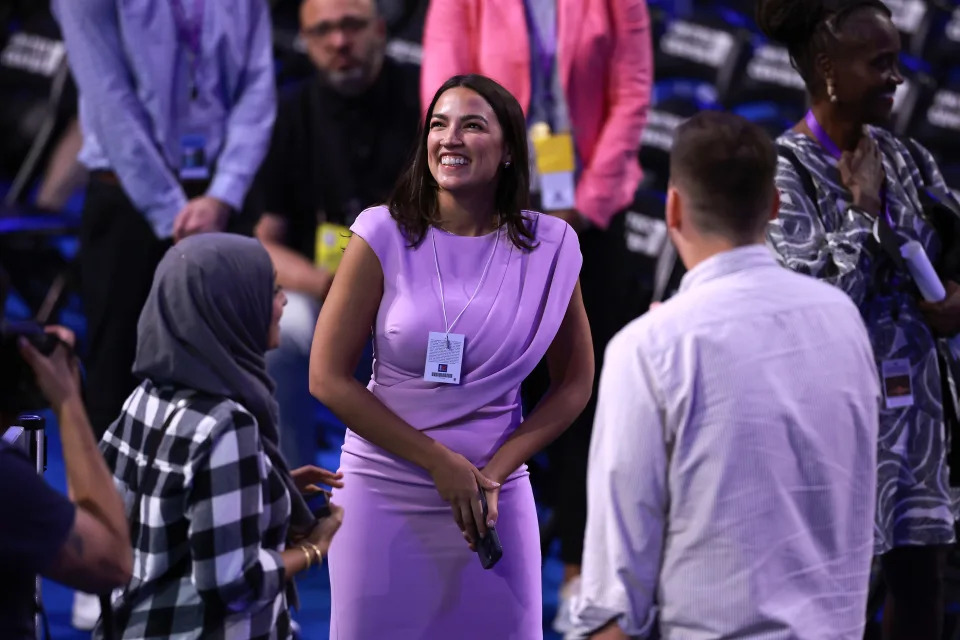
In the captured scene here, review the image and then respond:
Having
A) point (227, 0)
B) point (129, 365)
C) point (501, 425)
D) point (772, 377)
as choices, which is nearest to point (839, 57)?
point (501, 425)

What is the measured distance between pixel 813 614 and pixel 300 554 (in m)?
0.99

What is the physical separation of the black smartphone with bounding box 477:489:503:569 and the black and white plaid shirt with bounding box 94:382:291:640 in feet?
1.22

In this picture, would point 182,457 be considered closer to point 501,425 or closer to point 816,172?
point 501,425

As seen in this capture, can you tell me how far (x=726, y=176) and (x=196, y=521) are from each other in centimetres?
101

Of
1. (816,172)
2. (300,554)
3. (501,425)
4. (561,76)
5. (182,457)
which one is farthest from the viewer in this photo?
(561,76)

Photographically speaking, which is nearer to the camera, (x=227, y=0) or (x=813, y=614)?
(x=813, y=614)

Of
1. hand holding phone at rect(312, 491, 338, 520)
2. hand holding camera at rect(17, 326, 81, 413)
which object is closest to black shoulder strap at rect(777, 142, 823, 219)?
hand holding phone at rect(312, 491, 338, 520)

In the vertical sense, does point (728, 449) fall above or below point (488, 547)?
above

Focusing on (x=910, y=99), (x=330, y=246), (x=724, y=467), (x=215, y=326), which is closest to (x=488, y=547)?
(x=215, y=326)

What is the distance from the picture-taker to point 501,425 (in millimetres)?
2701

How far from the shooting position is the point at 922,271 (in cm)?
289

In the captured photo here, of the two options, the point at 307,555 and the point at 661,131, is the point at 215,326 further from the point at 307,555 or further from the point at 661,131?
Answer: the point at 661,131

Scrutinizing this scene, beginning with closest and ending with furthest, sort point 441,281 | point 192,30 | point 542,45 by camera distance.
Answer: point 441,281 < point 542,45 < point 192,30

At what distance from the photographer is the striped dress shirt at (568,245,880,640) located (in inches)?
72.0
